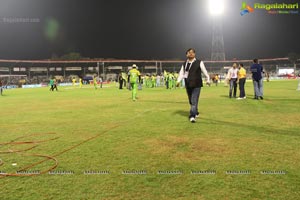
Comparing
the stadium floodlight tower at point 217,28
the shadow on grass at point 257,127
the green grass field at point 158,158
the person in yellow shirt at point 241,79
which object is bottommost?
the green grass field at point 158,158

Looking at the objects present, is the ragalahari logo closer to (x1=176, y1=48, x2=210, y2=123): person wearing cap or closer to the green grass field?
(x1=176, y1=48, x2=210, y2=123): person wearing cap

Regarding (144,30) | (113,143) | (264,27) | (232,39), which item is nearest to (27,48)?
(144,30)

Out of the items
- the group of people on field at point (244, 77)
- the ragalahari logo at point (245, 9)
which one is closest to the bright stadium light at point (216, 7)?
the ragalahari logo at point (245, 9)

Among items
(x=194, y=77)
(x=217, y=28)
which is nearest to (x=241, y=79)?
(x=194, y=77)

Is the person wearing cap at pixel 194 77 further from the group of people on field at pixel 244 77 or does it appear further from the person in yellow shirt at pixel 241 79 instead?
the person in yellow shirt at pixel 241 79

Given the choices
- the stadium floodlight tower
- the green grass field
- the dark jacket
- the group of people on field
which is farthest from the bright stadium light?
the green grass field

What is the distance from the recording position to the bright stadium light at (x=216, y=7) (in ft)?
173

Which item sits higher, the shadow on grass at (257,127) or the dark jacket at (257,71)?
the dark jacket at (257,71)

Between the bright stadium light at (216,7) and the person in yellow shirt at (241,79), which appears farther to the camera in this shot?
the bright stadium light at (216,7)

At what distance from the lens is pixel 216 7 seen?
5372 centimetres

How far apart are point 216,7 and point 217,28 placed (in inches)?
221

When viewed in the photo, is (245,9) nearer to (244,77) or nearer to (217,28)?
(217,28)

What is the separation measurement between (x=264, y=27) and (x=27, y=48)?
55630 millimetres

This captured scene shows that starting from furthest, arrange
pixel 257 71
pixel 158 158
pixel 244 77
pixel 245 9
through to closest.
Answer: pixel 245 9
pixel 244 77
pixel 257 71
pixel 158 158
